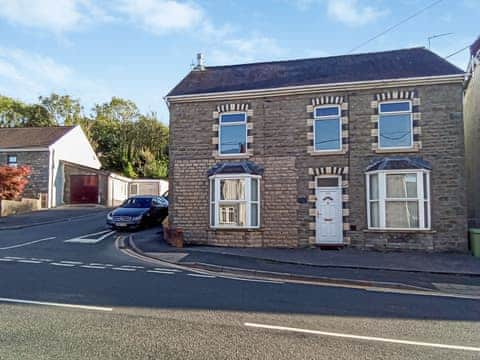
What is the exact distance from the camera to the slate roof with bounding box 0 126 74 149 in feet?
103

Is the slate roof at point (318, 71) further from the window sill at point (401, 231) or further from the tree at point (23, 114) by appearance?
the tree at point (23, 114)

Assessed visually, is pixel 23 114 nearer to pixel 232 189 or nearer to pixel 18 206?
pixel 18 206

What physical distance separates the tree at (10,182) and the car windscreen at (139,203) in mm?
11506

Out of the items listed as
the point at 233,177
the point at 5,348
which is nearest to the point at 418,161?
the point at 233,177

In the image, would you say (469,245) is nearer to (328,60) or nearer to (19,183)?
(328,60)

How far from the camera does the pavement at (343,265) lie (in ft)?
30.2

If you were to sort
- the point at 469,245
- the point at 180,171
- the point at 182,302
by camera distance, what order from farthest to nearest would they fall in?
the point at 180,171
the point at 469,245
the point at 182,302

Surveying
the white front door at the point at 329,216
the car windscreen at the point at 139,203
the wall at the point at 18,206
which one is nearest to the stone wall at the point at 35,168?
the wall at the point at 18,206

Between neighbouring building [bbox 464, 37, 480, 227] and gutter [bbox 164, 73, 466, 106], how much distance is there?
9.31ft

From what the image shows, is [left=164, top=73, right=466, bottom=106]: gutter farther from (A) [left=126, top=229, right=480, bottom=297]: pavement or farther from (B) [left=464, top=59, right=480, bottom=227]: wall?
(A) [left=126, top=229, right=480, bottom=297]: pavement

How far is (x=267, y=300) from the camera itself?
7043 mm

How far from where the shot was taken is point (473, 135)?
1686 centimetres

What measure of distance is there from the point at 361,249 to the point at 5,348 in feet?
39.9

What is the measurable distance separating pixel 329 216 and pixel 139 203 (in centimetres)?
1057
